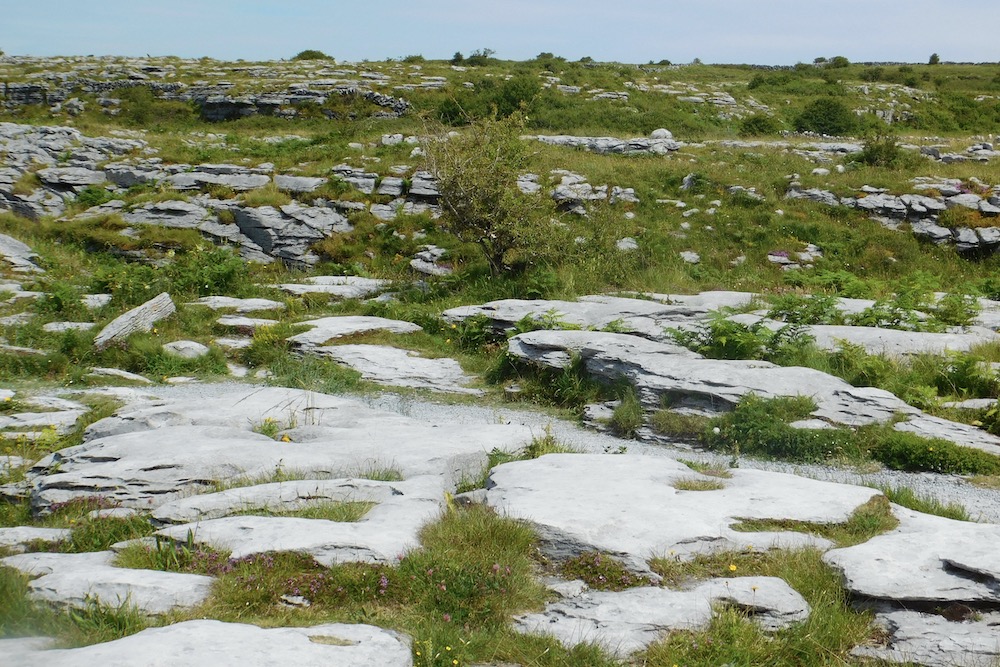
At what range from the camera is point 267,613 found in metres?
4.48

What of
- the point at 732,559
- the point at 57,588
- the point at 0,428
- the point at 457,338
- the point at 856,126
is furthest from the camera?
the point at 856,126

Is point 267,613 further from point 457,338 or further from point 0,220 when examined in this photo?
point 0,220

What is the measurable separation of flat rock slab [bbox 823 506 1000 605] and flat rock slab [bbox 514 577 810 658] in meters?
0.47

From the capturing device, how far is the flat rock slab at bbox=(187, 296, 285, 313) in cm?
1444

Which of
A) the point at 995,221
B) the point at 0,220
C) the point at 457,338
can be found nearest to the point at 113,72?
the point at 0,220

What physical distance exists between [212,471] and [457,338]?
674 centimetres

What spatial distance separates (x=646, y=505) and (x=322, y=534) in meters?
2.53

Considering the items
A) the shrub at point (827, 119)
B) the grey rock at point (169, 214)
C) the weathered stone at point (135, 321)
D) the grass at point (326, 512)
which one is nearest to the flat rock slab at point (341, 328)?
the weathered stone at point (135, 321)

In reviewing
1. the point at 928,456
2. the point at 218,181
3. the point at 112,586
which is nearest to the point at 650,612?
the point at 112,586

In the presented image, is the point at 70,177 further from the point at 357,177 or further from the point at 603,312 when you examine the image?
the point at 603,312

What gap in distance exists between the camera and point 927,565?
4.89 meters

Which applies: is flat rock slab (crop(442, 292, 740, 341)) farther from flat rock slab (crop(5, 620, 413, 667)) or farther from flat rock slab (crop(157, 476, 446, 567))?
flat rock slab (crop(5, 620, 413, 667))

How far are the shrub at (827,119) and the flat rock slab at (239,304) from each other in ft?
104

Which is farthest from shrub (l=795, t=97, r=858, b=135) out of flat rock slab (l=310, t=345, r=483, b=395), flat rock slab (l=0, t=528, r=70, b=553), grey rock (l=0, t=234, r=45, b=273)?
flat rock slab (l=0, t=528, r=70, b=553)
